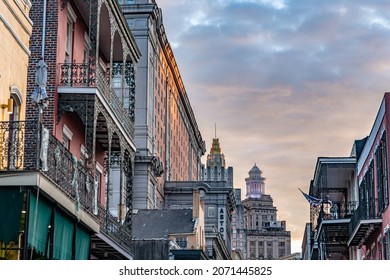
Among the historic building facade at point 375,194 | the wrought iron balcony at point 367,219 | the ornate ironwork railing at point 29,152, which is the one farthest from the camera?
the wrought iron balcony at point 367,219

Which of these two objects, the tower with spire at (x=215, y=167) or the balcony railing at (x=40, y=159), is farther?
the tower with spire at (x=215, y=167)

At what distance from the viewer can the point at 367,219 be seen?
31.5m

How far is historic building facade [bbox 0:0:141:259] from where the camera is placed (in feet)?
56.9

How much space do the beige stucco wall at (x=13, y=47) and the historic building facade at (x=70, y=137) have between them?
42 cm

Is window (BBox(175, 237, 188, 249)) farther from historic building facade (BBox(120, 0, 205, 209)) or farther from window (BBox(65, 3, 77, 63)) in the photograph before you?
window (BBox(65, 3, 77, 63))

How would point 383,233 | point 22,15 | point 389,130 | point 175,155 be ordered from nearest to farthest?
1. point 22,15
2. point 389,130
3. point 383,233
4. point 175,155

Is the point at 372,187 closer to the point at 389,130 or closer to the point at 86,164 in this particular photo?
the point at 389,130

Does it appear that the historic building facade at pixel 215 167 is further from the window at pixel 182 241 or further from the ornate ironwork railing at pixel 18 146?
the ornate ironwork railing at pixel 18 146

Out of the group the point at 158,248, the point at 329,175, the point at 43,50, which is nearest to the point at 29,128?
the point at 43,50

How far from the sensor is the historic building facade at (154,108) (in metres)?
68.1

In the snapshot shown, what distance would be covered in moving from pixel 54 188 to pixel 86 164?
18.3ft

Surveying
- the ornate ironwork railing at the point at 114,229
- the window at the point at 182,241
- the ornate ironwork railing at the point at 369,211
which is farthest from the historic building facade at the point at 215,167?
the ornate ironwork railing at the point at 114,229

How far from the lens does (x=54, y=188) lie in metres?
18.1

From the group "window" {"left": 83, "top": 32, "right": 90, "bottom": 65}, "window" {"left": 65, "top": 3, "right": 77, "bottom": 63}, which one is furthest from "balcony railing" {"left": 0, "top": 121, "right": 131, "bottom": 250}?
"window" {"left": 83, "top": 32, "right": 90, "bottom": 65}
